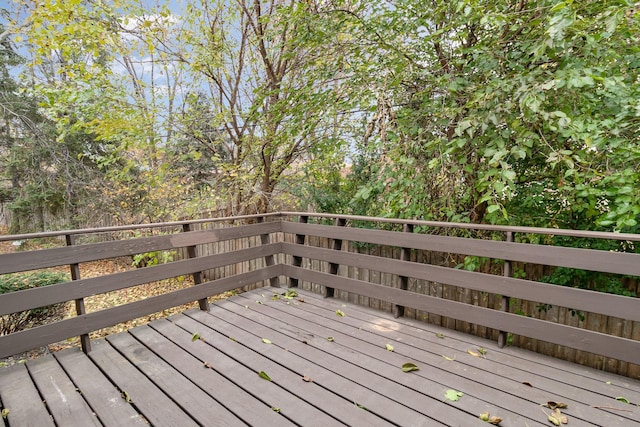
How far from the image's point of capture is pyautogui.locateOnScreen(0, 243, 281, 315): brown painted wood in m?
2.11

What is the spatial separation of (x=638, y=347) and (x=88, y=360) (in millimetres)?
3340

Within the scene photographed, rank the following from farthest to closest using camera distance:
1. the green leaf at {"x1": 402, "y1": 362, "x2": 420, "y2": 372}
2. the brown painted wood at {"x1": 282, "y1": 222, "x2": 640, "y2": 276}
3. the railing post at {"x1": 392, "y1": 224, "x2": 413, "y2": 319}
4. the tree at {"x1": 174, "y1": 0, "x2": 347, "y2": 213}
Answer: the tree at {"x1": 174, "y1": 0, "x2": 347, "y2": 213}, the railing post at {"x1": 392, "y1": 224, "x2": 413, "y2": 319}, the green leaf at {"x1": 402, "y1": 362, "x2": 420, "y2": 372}, the brown painted wood at {"x1": 282, "y1": 222, "x2": 640, "y2": 276}

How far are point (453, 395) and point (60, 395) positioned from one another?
214 cm

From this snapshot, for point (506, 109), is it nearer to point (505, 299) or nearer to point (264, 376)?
point (505, 299)

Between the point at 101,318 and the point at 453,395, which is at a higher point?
the point at 101,318

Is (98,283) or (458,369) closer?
(458,369)

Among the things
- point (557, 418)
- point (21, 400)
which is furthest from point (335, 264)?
point (21, 400)

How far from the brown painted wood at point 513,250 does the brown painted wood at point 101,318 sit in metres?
1.17

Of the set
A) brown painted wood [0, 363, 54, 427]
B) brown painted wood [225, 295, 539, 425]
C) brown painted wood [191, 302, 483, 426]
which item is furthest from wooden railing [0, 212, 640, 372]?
brown painted wood [191, 302, 483, 426]

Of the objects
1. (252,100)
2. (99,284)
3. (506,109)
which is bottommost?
(99,284)

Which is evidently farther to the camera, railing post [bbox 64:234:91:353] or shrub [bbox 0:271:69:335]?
shrub [bbox 0:271:69:335]

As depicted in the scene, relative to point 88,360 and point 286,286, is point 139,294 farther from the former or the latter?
point 88,360

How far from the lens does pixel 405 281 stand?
9.50ft

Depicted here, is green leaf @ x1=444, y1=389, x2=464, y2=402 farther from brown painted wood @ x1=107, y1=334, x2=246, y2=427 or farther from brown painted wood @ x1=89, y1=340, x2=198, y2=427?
brown painted wood @ x1=89, y1=340, x2=198, y2=427
